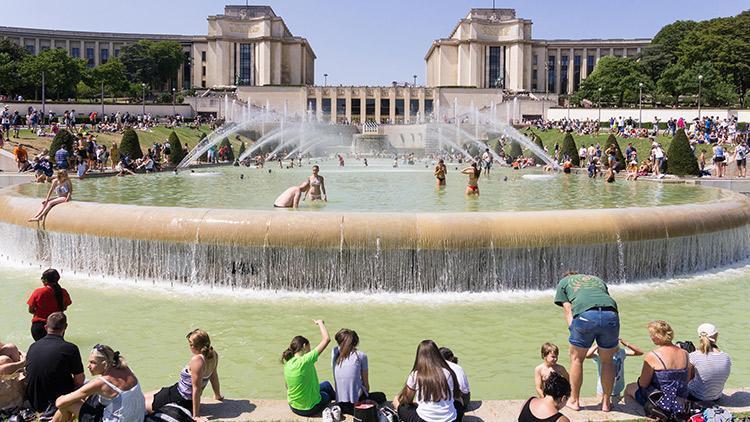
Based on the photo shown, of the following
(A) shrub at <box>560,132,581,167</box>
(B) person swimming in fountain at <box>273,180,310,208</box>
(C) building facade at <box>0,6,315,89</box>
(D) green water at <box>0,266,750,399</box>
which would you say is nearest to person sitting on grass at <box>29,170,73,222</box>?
(D) green water at <box>0,266,750,399</box>

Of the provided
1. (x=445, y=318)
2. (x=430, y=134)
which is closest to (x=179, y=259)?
(x=445, y=318)

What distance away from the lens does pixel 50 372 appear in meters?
5.69

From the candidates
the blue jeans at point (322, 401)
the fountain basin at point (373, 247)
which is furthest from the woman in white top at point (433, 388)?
the fountain basin at point (373, 247)

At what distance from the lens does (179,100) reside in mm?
98625

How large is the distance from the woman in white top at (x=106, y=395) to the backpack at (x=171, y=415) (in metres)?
0.20

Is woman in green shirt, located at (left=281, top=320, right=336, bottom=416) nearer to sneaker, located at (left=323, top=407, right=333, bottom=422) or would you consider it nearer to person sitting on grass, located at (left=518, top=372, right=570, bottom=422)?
sneaker, located at (left=323, top=407, right=333, bottom=422)

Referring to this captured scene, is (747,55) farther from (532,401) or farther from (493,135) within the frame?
(532,401)

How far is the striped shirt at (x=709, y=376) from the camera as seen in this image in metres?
6.00

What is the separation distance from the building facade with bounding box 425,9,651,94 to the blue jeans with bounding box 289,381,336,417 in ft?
355

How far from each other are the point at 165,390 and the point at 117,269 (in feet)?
20.1

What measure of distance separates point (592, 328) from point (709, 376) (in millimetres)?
1029

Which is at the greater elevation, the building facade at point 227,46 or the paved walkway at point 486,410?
the building facade at point 227,46

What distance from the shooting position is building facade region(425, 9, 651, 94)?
380ft

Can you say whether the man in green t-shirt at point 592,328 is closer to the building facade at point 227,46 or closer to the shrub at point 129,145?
the shrub at point 129,145
